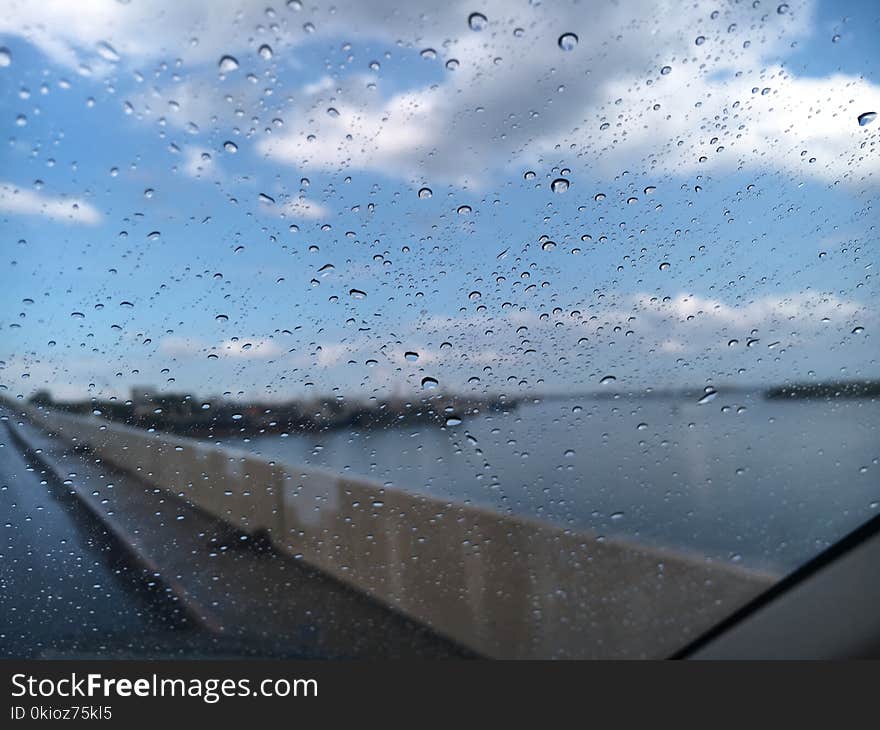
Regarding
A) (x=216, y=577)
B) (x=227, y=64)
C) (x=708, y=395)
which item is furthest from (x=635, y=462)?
(x=227, y=64)

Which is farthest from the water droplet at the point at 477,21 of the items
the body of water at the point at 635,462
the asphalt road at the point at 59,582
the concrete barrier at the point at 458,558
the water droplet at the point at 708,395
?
the asphalt road at the point at 59,582

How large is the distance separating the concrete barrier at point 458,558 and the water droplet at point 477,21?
105 inches

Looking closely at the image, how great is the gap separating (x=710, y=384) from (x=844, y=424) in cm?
95

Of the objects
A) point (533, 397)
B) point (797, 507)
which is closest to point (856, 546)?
point (797, 507)

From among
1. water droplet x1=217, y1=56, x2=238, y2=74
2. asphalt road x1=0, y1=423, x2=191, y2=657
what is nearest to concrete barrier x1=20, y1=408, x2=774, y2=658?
asphalt road x1=0, y1=423, x2=191, y2=657

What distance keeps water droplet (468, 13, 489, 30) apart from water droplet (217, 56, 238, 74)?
1176mm

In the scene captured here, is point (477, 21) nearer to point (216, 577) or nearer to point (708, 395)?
point (708, 395)

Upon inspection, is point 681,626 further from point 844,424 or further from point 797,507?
point 844,424

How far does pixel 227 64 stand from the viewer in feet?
14.0

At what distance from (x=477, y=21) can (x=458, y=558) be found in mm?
2940

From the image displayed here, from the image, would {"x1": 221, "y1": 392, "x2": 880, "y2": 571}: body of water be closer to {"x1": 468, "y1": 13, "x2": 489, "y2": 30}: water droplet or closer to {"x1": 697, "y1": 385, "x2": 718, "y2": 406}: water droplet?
{"x1": 697, "y1": 385, "x2": 718, "y2": 406}: water droplet

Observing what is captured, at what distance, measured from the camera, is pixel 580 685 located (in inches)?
165

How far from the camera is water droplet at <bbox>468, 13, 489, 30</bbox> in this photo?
4418mm

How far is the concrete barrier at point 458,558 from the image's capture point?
14.5 ft
